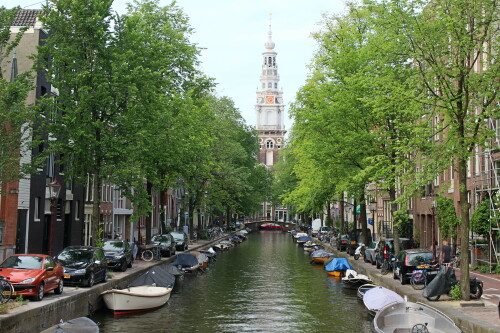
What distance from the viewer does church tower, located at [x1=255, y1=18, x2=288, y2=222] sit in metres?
181

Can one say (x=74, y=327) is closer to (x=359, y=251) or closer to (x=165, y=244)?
(x=165, y=244)

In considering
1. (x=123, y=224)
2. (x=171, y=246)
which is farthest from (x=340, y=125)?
(x=123, y=224)

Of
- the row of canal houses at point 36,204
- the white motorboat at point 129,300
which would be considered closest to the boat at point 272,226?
the row of canal houses at point 36,204

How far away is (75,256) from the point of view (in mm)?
24625

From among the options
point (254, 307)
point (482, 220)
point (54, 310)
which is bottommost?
point (254, 307)

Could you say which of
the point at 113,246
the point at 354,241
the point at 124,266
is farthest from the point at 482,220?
the point at 113,246

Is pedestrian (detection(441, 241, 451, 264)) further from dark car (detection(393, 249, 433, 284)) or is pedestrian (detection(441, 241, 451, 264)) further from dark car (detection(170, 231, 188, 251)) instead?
dark car (detection(170, 231, 188, 251))

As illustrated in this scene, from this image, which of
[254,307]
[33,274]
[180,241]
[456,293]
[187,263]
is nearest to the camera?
[33,274]

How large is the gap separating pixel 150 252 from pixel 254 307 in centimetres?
1512

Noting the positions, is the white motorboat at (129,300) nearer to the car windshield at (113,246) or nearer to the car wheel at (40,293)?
the car wheel at (40,293)

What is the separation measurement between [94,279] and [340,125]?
18237 mm

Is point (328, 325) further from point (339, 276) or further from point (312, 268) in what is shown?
point (312, 268)

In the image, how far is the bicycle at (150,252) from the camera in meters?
38.6

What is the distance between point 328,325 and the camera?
21.2 metres
